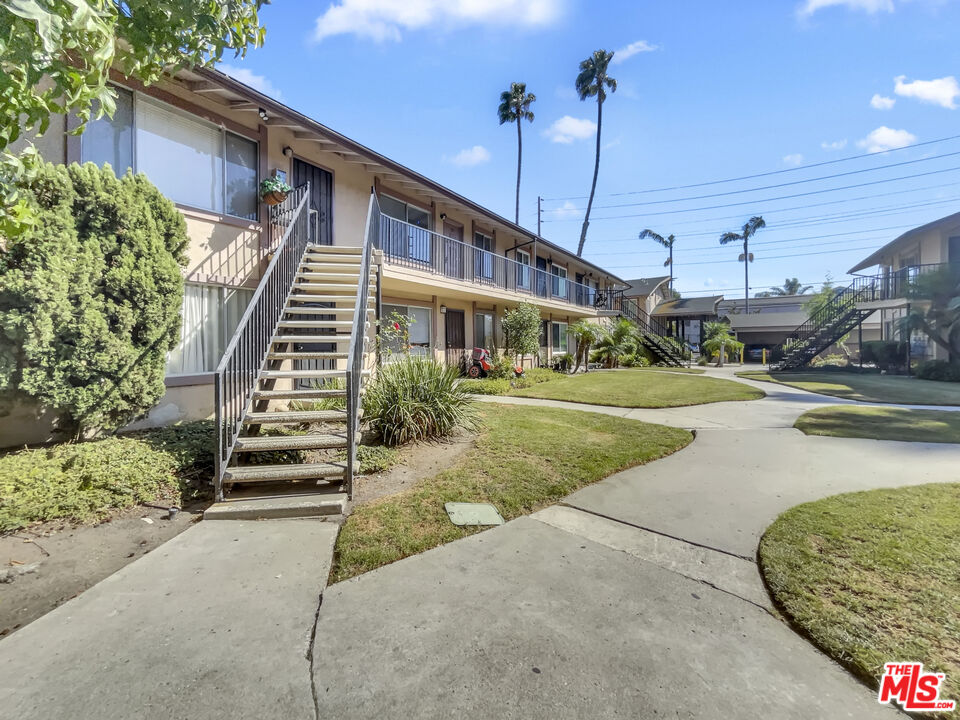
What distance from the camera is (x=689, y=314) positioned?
37406mm

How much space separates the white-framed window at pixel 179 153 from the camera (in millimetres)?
6236

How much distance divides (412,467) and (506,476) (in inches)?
48.5

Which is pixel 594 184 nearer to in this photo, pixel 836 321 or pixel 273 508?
pixel 836 321

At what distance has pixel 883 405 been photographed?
980 cm

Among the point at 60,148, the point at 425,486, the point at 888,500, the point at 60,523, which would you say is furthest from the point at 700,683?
the point at 60,148

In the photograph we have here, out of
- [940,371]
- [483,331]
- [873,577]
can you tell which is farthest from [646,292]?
[873,577]

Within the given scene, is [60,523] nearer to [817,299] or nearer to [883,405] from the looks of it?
[883,405]

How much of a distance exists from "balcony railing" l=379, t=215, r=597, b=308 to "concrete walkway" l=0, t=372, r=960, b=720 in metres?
8.34

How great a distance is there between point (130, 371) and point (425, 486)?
12.6 feet

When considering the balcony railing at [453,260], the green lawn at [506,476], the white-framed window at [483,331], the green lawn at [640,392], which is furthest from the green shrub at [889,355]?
the green lawn at [506,476]

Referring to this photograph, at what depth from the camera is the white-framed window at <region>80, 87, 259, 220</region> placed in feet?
20.5

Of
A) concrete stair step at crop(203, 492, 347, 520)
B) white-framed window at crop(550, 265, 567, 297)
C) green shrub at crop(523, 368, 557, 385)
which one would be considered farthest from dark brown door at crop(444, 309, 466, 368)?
concrete stair step at crop(203, 492, 347, 520)

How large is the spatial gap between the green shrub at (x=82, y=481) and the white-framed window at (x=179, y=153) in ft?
12.0

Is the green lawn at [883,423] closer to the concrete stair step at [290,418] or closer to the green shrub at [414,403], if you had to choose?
the green shrub at [414,403]
